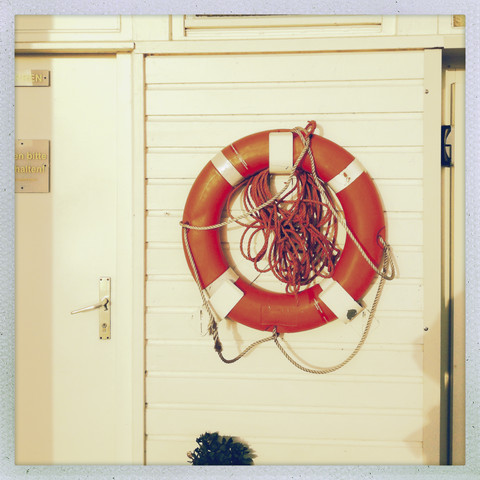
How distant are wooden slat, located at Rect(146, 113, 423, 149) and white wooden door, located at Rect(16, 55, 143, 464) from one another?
8.0 inches

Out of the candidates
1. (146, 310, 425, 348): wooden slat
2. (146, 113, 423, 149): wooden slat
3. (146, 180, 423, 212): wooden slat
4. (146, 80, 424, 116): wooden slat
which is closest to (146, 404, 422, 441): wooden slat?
(146, 310, 425, 348): wooden slat

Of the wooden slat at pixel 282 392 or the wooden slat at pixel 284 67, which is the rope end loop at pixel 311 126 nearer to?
the wooden slat at pixel 284 67

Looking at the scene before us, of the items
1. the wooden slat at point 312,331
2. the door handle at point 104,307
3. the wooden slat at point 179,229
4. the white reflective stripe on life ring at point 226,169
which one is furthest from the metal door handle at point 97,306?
the white reflective stripe on life ring at point 226,169

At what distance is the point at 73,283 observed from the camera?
1473mm

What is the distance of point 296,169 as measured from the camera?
4.38 ft

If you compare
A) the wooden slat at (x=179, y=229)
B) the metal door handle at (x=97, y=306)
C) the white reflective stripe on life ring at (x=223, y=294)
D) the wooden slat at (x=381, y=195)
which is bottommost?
the metal door handle at (x=97, y=306)

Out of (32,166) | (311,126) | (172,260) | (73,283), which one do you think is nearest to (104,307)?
(73,283)

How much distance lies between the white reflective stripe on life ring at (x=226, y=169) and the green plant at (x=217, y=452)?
90cm

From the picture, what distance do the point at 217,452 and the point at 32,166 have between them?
121 centimetres

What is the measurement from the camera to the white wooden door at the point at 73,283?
145 centimetres

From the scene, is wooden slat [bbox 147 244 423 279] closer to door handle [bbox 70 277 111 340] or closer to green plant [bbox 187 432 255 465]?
door handle [bbox 70 277 111 340]

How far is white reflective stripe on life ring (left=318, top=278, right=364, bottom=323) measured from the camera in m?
1.33

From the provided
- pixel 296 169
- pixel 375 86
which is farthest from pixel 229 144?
pixel 375 86

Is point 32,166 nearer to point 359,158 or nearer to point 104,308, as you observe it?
point 104,308
